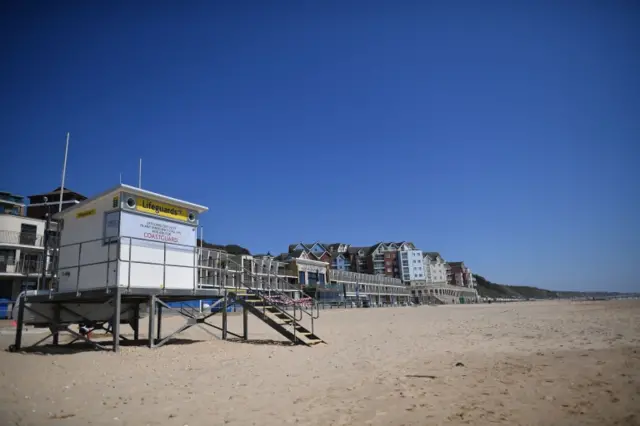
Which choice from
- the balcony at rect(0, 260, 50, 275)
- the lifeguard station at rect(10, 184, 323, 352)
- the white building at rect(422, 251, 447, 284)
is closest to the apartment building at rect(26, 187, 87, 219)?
the balcony at rect(0, 260, 50, 275)

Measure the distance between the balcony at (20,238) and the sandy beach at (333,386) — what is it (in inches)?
1749

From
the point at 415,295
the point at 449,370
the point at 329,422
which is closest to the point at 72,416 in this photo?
the point at 329,422

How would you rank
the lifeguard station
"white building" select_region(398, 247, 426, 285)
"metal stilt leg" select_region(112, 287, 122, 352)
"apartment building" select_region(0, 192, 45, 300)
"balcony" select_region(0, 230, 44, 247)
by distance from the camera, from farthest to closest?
1. "white building" select_region(398, 247, 426, 285)
2. "balcony" select_region(0, 230, 44, 247)
3. "apartment building" select_region(0, 192, 45, 300)
4. the lifeguard station
5. "metal stilt leg" select_region(112, 287, 122, 352)

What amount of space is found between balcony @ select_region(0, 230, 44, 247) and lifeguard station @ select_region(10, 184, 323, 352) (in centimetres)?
4076

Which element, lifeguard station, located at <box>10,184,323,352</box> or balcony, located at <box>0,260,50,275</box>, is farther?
balcony, located at <box>0,260,50,275</box>

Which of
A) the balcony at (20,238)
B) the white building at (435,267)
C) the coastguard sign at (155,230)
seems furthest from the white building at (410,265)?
the coastguard sign at (155,230)

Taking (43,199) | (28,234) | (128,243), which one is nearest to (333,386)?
(128,243)

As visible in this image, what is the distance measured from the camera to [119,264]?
474 inches

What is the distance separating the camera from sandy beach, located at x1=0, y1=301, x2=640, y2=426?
5.83 meters

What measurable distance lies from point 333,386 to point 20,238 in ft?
176

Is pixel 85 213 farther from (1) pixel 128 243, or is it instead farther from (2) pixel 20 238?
(2) pixel 20 238

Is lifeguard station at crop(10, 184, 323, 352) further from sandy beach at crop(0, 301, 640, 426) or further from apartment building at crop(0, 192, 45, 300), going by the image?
apartment building at crop(0, 192, 45, 300)

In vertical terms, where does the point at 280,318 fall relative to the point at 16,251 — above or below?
below

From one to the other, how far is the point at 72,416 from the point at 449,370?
713 cm
